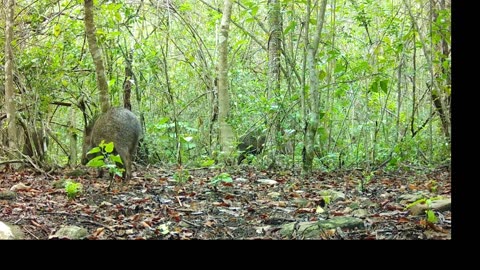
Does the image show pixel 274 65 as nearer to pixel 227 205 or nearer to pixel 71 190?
pixel 227 205

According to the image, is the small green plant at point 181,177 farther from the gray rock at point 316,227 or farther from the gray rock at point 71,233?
the gray rock at point 316,227

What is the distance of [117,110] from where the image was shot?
180 inches

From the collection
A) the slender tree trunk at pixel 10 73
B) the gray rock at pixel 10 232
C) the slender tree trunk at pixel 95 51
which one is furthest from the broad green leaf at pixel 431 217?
the slender tree trunk at pixel 10 73

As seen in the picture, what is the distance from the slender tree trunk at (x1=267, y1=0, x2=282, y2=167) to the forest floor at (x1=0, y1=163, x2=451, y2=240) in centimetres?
76

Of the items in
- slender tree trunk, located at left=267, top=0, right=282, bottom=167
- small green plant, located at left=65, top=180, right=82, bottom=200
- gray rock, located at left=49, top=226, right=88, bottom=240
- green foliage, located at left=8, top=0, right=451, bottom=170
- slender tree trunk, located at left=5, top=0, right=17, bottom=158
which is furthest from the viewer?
slender tree trunk, located at left=267, top=0, right=282, bottom=167

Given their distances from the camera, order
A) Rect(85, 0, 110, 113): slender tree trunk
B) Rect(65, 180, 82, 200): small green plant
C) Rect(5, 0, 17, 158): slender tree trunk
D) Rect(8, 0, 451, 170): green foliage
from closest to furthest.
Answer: Rect(65, 180, 82, 200): small green plant
Rect(85, 0, 110, 113): slender tree trunk
Rect(5, 0, 17, 158): slender tree trunk
Rect(8, 0, 451, 170): green foliage

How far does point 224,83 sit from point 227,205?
91.7 inches

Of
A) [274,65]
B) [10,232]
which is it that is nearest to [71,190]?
[10,232]

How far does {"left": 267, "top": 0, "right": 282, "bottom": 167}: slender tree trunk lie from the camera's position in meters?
5.45

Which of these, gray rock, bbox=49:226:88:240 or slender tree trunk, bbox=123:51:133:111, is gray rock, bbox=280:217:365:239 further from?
slender tree trunk, bbox=123:51:133:111

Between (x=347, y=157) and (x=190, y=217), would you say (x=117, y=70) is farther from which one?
(x=190, y=217)

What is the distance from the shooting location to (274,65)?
6457mm

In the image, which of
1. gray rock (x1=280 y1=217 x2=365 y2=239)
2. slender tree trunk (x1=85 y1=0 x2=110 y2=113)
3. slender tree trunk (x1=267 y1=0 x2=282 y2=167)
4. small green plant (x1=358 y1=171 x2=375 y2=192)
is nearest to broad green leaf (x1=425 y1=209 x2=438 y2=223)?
gray rock (x1=280 y1=217 x2=365 y2=239)
